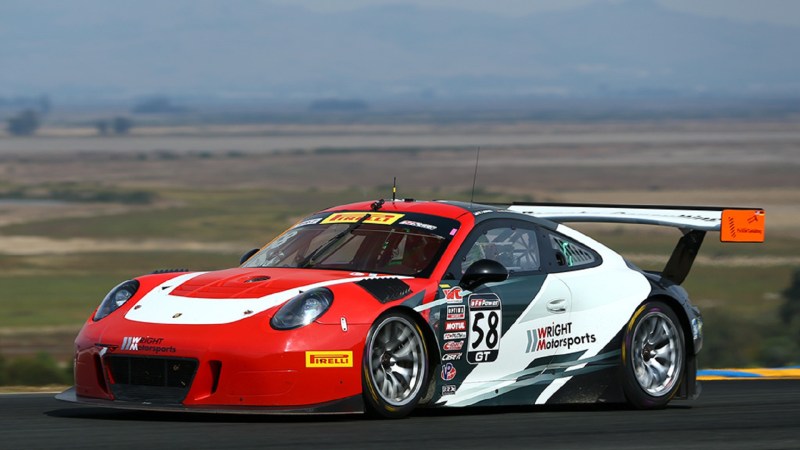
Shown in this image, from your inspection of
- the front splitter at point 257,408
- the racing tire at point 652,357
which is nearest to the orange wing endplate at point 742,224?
the racing tire at point 652,357

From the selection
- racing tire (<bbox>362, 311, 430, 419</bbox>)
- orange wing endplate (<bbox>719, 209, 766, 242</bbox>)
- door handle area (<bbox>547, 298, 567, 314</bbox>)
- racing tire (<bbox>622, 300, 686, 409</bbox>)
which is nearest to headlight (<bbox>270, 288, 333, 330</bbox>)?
racing tire (<bbox>362, 311, 430, 419</bbox>)

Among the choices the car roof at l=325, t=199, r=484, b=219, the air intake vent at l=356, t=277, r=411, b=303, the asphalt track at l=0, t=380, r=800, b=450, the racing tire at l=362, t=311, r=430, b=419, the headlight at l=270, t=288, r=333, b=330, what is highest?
the car roof at l=325, t=199, r=484, b=219

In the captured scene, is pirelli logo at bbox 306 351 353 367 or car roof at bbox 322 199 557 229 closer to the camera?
pirelli logo at bbox 306 351 353 367

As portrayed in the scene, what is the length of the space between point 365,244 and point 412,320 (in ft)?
3.38

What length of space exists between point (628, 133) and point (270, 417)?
171 m

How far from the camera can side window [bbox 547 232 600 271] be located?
10.1 meters

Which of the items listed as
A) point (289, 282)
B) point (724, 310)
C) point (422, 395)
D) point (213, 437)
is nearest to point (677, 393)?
point (422, 395)

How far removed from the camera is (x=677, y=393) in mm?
10203

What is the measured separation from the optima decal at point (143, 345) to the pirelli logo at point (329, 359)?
2.41ft

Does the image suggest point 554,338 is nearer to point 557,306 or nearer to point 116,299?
point 557,306

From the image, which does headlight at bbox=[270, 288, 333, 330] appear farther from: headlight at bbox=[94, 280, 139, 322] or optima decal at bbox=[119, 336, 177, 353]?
headlight at bbox=[94, 280, 139, 322]

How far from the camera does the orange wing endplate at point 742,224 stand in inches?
412

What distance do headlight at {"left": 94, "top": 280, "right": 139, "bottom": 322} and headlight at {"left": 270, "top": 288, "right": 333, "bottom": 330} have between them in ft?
3.68

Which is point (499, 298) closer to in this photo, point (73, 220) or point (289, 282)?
point (289, 282)
